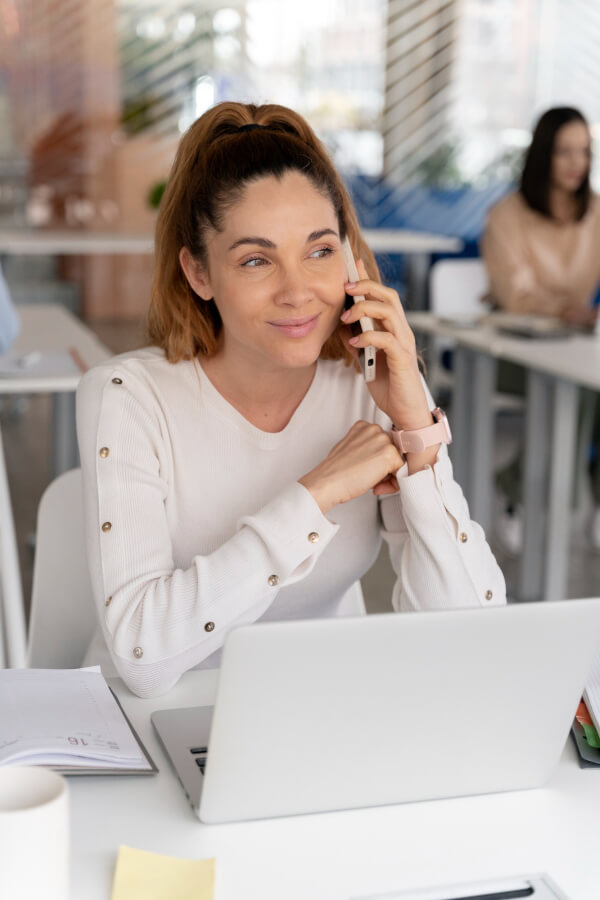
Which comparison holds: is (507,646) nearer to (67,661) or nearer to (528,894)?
(528,894)

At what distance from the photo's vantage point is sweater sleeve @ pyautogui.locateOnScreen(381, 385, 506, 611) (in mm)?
1302

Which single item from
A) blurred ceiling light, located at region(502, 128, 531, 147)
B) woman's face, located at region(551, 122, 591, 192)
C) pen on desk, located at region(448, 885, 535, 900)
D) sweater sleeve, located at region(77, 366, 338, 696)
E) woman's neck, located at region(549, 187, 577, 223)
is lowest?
pen on desk, located at region(448, 885, 535, 900)

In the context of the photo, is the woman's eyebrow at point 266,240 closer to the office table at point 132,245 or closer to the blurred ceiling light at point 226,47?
the office table at point 132,245

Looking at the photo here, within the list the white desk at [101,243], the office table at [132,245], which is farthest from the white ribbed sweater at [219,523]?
the white desk at [101,243]

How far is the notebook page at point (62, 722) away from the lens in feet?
2.94

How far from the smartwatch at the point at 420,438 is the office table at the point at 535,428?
4.74 ft

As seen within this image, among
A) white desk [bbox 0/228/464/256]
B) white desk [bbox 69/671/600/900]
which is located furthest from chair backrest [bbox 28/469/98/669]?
white desk [bbox 0/228/464/256]

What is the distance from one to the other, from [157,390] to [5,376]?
1.22 m

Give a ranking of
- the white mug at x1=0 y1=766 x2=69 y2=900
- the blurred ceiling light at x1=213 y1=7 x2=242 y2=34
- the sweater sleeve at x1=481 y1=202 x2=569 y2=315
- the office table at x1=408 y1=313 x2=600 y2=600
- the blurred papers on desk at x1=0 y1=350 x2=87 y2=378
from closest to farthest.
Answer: the white mug at x1=0 y1=766 x2=69 y2=900
the blurred papers on desk at x1=0 y1=350 x2=87 y2=378
the office table at x1=408 y1=313 x2=600 y2=600
the sweater sleeve at x1=481 y1=202 x2=569 y2=315
the blurred ceiling light at x1=213 y1=7 x2=242 y2=34

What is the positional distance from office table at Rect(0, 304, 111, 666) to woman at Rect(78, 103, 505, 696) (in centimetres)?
61

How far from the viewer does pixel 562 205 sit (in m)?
4.07

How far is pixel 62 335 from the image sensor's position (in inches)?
125

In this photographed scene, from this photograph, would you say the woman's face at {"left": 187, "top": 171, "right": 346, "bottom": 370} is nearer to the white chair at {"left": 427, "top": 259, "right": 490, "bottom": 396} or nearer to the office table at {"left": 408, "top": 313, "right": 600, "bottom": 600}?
the office table at {"left": 408, "top": 313, "right": 600, "bottom": 600}

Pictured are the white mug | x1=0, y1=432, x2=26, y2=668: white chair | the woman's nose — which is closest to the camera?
the white mug
